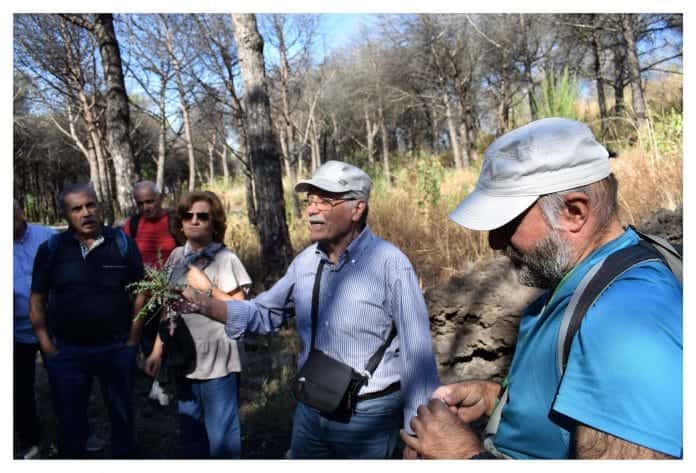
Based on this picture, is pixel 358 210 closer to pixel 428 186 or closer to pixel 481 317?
pixel 481 317

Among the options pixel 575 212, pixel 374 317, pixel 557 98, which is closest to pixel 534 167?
pixel 575 212

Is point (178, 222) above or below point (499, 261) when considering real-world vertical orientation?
above

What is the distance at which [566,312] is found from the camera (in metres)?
1.03

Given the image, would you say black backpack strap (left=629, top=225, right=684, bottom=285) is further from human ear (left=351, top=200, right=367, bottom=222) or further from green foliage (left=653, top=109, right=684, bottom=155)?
green foliage (left=653, top=109, right=684, bottom=155)

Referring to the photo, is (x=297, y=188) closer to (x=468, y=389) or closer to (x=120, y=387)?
(x=468, y=389)

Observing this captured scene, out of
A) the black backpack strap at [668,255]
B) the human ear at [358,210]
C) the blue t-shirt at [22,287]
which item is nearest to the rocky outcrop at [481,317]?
the human ear at [358,210]

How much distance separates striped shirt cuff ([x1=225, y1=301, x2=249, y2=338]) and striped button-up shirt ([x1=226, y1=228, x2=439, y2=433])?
0.27 metres

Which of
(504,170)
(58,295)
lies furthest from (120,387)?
(504,170)

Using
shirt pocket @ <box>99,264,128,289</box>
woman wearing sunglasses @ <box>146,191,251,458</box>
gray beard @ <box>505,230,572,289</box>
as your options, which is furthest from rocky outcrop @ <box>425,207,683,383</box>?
gray beard @ <box>505,230,572,289</box>

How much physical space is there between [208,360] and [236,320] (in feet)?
2.08

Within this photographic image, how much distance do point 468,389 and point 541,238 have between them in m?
0.61

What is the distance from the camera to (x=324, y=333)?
229 centimetres

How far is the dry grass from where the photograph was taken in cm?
540

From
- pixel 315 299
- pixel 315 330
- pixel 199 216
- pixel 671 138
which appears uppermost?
pixel 671 138
